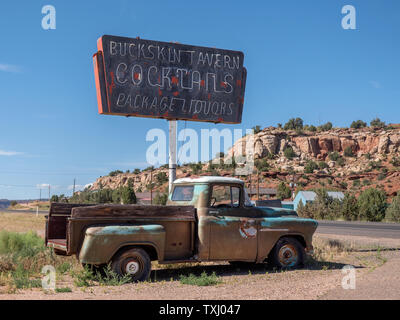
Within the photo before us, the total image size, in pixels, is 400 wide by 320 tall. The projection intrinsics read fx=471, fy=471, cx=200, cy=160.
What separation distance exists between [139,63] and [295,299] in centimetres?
1035

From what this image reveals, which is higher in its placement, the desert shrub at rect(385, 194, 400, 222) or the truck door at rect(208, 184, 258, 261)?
the truck door at rect(208, 184, 258, 261)

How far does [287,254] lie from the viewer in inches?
420

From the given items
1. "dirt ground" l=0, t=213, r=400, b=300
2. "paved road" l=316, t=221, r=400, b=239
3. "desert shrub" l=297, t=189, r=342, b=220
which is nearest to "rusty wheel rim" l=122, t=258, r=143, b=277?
"dirt ground" l=0, t=213, r=400, b=300

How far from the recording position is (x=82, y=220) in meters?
8.53

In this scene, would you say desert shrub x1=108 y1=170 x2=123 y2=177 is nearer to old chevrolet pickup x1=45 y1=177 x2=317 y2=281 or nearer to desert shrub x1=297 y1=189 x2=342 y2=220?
desert shrub x1=297 y1=189 x2=342 y2=220

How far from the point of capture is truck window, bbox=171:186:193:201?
10.3 meters

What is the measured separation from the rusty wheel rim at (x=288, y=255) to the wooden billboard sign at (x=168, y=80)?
6799 mm

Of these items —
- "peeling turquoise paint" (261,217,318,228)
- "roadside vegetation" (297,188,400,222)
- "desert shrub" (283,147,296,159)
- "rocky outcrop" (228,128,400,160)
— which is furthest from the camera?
"desert shrub" (283,147,296,159)

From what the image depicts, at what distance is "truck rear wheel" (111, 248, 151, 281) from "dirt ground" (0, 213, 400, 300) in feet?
0.80

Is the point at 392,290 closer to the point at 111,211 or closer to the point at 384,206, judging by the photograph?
the point at 111,211

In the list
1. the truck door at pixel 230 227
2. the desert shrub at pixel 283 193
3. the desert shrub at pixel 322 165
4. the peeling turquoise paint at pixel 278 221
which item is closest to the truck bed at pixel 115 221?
the truck door at pixel 230 227

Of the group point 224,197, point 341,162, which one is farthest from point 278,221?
point 341,162

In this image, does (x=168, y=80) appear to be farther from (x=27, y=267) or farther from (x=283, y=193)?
(x=283, y=193)

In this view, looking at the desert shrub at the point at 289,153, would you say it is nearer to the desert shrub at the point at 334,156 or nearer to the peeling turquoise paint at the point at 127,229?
the desert shrub at the point at 334,156
